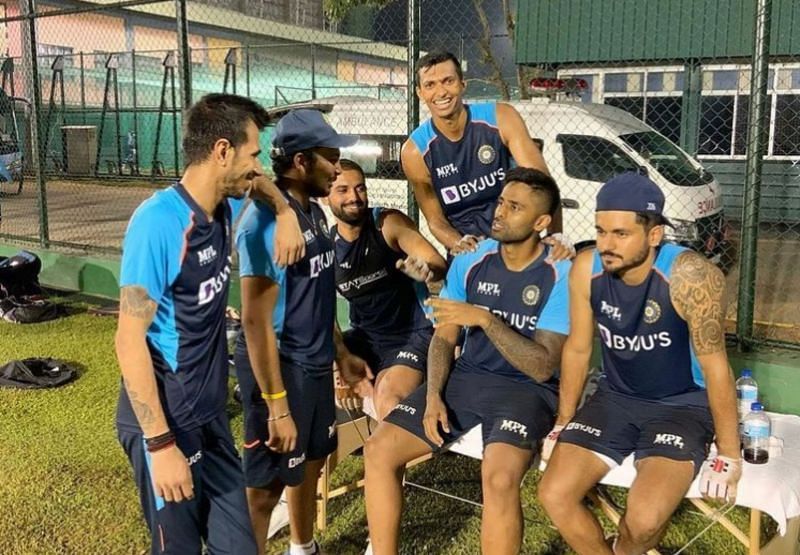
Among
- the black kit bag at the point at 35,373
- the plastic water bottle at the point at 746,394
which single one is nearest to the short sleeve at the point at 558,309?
the plastic water bottle at the point at 746,394

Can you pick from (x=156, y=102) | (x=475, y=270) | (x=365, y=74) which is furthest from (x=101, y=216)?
(x=365, y=74)

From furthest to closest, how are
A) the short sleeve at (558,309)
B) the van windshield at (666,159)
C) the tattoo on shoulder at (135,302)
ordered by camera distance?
1. the van windshield at (666,159)
2. the short sleeve at (558,309)
3. the tattoo on shoulder at (135,302)

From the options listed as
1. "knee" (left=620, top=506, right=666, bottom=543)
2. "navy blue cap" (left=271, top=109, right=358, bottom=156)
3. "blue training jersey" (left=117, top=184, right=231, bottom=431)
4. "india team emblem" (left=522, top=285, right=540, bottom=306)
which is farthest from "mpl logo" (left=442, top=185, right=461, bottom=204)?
"knee" (left=620, top=506, right=666, bottom=543)

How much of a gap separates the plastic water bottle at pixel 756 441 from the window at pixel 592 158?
548 centimetres

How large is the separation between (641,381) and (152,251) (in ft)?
6.45

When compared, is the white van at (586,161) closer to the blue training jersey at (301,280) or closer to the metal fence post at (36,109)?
the metal fence post at (36,109)

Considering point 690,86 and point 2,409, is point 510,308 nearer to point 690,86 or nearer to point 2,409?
point 2,409

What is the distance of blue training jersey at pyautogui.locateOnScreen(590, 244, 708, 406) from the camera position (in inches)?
120

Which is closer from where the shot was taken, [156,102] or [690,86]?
[690,86]

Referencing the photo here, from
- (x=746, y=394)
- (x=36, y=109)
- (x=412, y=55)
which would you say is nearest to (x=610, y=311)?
(x=746, y=394)

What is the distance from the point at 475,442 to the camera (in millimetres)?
3266

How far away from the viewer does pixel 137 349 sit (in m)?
2.14

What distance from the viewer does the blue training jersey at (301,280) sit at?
2.80 meters

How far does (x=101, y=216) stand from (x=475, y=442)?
12.5 m
